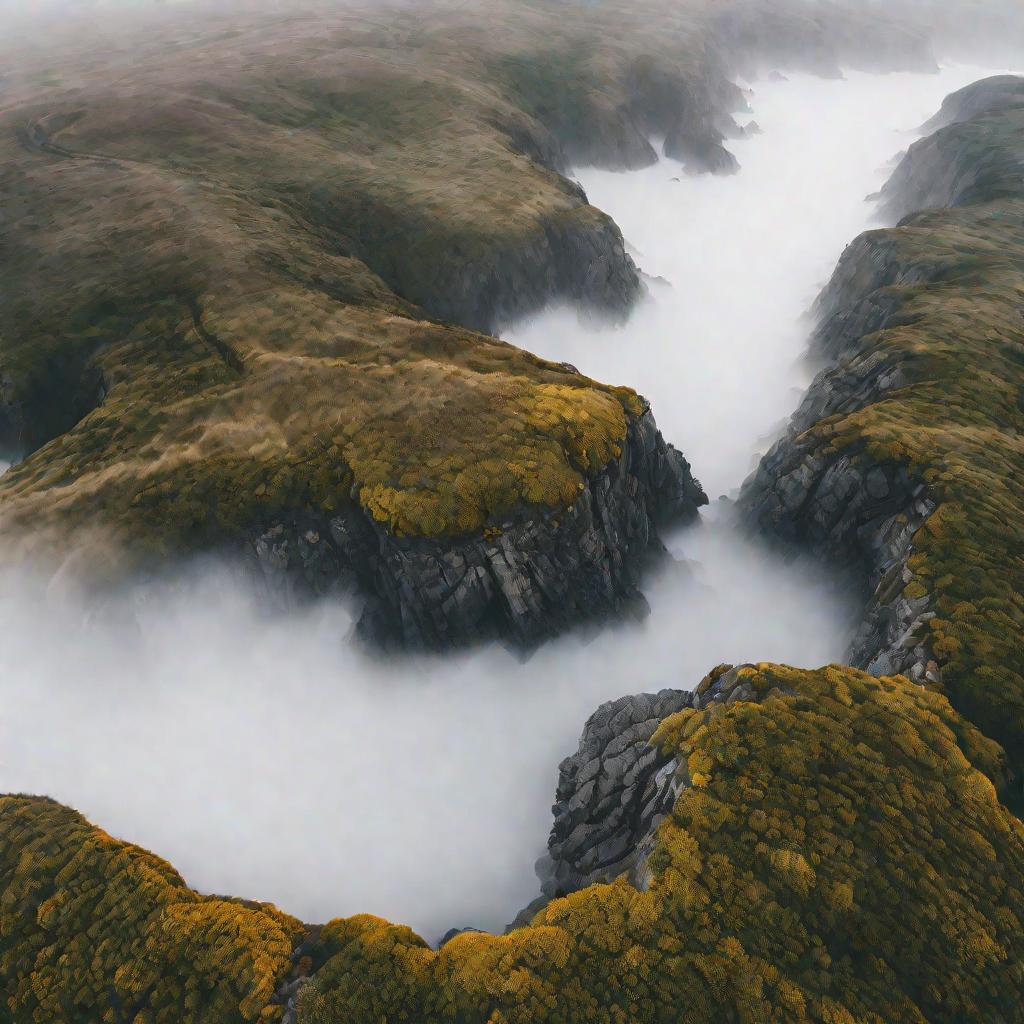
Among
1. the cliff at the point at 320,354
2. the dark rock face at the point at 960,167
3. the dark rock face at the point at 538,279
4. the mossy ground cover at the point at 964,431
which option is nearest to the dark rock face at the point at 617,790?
the cliff at the point at 320,354

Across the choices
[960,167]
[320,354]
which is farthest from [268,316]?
[960,167]

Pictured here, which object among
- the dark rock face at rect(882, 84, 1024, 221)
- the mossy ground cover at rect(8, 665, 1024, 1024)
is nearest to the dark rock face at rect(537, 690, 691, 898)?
the mossy ground cover at rect(8, 665, 1024, 1024)

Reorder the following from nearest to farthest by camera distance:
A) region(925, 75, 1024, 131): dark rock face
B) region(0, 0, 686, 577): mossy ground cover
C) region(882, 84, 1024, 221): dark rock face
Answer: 1. region(0, 0, 686, 577): mossy ground cover
2. region(882, 84, 1024, 221): dark rock face
3. region(925, 75, 1024, 131): dark rock face

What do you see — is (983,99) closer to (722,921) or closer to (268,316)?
(268,316)

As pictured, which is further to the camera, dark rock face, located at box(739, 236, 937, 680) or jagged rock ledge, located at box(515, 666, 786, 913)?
dark rock face, located at box(739, 236, 937, 680)

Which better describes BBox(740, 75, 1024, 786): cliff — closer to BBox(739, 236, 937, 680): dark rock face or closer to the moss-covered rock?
BBox(739, 236, 937, 680): dark rock face

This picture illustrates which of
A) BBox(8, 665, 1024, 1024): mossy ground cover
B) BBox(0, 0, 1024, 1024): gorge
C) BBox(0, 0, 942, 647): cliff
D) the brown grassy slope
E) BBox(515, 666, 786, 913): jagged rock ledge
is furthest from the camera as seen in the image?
the brown grassy slope
